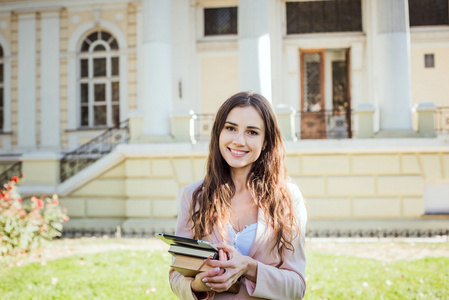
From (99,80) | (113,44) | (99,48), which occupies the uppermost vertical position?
(113,44)

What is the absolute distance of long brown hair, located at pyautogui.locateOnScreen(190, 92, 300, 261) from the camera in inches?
94.1

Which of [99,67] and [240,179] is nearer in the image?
[240,179]

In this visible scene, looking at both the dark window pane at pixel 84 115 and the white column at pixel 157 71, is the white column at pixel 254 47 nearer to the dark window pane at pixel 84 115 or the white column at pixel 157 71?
the white column at pixel 157 71

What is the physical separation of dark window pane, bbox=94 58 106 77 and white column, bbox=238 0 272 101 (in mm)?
5591

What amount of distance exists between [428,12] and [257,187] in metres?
13.0

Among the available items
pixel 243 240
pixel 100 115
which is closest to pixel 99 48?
pixel 100 115

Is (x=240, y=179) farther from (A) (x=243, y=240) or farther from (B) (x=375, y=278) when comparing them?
(B) (x=375, y=278)

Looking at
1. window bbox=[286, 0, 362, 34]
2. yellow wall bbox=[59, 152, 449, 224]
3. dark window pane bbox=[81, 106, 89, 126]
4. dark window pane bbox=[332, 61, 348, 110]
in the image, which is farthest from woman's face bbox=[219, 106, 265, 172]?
dark window pane bbox=[81, 106, 89, 126]

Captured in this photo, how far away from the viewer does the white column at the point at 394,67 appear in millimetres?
10641

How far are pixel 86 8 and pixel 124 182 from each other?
6270 mm

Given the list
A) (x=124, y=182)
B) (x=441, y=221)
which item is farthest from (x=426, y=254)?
(x=124, y=182)

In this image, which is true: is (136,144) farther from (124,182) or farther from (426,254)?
(426,254)

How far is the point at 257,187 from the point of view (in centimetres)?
247

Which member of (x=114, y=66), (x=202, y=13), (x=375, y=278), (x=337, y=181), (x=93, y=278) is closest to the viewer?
(x=375, y=278)
